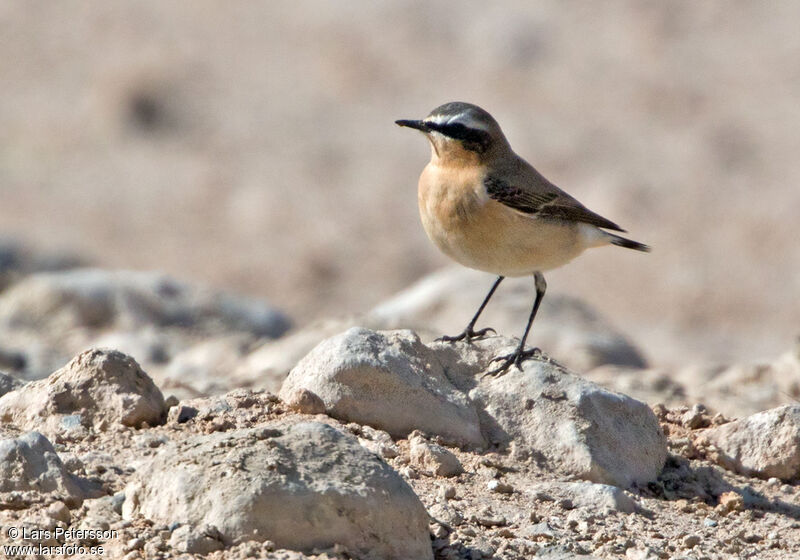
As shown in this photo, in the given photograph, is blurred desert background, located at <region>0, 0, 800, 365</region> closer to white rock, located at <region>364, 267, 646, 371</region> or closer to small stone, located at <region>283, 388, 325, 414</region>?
white rock, located at <region>364, 267, 646, 371</region>

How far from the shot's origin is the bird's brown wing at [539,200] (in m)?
7.56

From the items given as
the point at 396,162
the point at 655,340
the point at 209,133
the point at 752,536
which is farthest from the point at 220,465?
the point at 209,133

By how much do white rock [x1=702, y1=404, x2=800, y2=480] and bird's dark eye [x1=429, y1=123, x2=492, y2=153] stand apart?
2318mm

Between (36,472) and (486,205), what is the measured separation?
321 centimetres

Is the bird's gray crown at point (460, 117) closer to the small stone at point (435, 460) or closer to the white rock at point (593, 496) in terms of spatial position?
the small stone at point (435, 460)

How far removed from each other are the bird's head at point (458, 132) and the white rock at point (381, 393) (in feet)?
5.37

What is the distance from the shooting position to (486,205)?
7449mm

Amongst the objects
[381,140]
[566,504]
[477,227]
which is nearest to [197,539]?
[566,504]

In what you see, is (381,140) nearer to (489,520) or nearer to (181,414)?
(181,414)

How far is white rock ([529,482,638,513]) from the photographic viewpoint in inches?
236

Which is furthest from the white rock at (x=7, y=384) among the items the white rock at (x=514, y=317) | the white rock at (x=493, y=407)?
the white rock at (x=514, y=317)

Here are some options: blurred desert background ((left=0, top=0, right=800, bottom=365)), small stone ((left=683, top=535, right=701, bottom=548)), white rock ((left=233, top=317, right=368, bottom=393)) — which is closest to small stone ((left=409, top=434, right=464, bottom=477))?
small stone ((left=683, top=535, right=701, bottom=548))

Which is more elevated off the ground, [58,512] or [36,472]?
[36,472]

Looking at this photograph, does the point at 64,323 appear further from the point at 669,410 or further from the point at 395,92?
the point at 395,92
